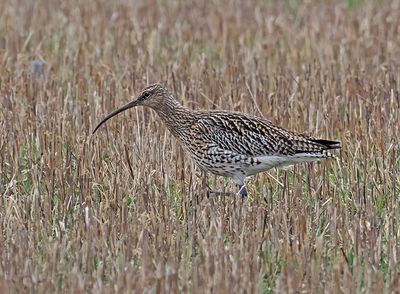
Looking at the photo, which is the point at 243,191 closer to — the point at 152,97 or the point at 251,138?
the point at 251,138

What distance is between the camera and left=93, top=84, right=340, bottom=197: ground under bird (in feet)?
27.8

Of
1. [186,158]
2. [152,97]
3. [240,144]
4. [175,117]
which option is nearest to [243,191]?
[240,144]

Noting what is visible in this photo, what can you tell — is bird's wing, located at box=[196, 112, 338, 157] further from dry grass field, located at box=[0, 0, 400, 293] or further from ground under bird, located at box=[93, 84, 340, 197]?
dry grass field, located at box=[0, 0, 400, 293]

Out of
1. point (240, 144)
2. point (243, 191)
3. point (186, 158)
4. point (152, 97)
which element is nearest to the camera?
point (243, 191)

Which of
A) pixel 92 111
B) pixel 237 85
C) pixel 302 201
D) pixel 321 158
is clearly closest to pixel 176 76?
pixel 237 85

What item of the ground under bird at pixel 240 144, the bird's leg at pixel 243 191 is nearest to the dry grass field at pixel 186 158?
the bird's leg at pixel 243 191

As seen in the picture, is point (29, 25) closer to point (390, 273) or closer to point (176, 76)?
point (176, 76)

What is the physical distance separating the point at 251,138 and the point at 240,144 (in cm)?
11

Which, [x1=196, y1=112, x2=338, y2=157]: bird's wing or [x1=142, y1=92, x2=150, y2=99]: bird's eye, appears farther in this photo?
[x1=142, y1=92, x2=150, y2=99]: bird's eye

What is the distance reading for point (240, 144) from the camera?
859cm

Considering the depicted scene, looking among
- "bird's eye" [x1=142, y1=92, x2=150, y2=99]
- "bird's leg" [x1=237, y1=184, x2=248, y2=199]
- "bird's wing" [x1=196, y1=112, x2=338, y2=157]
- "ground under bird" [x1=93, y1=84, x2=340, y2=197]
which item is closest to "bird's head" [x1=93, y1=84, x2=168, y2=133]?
"bird's eye" [x1=142, y1=92, x2=150, y2=99]

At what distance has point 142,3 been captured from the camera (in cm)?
1622

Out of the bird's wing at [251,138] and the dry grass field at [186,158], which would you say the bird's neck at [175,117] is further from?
the dry grass field at [186,158]

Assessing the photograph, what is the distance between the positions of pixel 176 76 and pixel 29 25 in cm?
381
